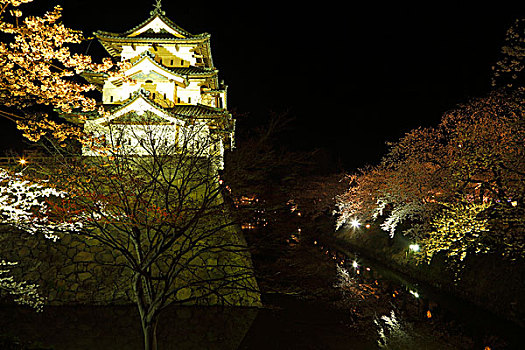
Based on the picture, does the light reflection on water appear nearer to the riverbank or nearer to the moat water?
the moat water

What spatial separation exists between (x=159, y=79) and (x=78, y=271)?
12346mm

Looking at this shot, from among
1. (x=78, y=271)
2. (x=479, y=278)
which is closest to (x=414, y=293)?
(x=479, y=278)

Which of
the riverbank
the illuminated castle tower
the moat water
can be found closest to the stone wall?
the moat water

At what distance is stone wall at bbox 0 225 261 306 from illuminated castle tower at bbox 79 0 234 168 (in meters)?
6.23

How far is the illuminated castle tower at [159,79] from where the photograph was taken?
1839 cm

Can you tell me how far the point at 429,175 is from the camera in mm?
17875

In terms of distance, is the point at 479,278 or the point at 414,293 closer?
the point at 479,278

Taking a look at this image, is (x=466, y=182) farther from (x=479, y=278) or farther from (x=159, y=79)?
(x=159, y=79)

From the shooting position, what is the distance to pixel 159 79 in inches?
781

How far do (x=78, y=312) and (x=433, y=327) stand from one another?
13952 millimetres

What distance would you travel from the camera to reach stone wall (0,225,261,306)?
41.6ft

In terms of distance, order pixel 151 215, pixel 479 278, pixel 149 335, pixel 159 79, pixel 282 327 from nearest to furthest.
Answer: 1. pixel 149 335
2. pixel 151 215
3. pixel 282 327
4. pixel 479 278
5. pixel 159 79

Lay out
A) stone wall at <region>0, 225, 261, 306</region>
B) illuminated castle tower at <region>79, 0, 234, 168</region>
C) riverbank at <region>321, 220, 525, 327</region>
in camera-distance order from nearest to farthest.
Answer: riverbank at <region>321, 220, 525, 327</region> < stone wall at <region>0, 225, 261, 306</region> < illuminated castle tower at <region>79, 0, 234, 168</region>

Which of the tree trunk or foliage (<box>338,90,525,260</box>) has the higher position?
foliage (<box>338,90,525,260</box>)
